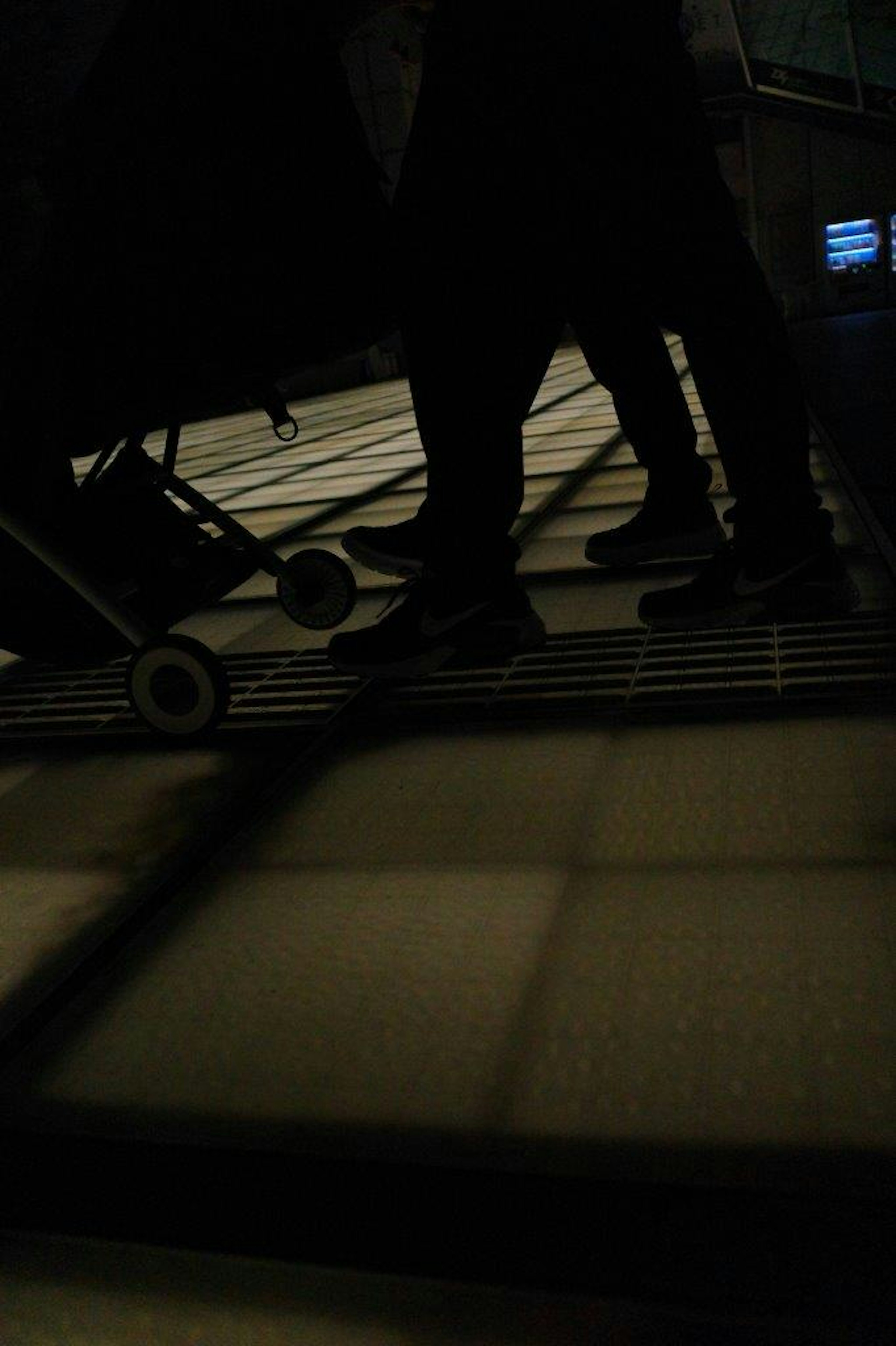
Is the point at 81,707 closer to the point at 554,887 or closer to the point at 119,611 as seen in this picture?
the point at 119,611

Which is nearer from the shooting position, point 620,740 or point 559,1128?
point 559,1128

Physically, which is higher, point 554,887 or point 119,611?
point 119,611

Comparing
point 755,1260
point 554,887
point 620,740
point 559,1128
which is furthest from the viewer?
point 620,740

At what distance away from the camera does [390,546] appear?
1.60 m

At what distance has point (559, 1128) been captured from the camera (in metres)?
0.61

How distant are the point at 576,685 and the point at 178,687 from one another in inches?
20.8

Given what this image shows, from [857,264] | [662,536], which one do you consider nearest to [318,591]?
[662,536]

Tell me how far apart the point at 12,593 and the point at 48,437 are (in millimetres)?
246

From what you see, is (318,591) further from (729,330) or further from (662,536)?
(729,330)

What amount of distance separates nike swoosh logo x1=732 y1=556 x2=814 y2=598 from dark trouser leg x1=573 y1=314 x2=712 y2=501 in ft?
1.17

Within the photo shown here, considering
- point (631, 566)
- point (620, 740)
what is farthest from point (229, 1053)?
point (631, 566)

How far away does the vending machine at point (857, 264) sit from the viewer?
1481 centimetres

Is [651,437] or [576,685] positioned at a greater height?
[651,437]

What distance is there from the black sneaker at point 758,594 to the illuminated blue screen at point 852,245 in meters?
15.7
